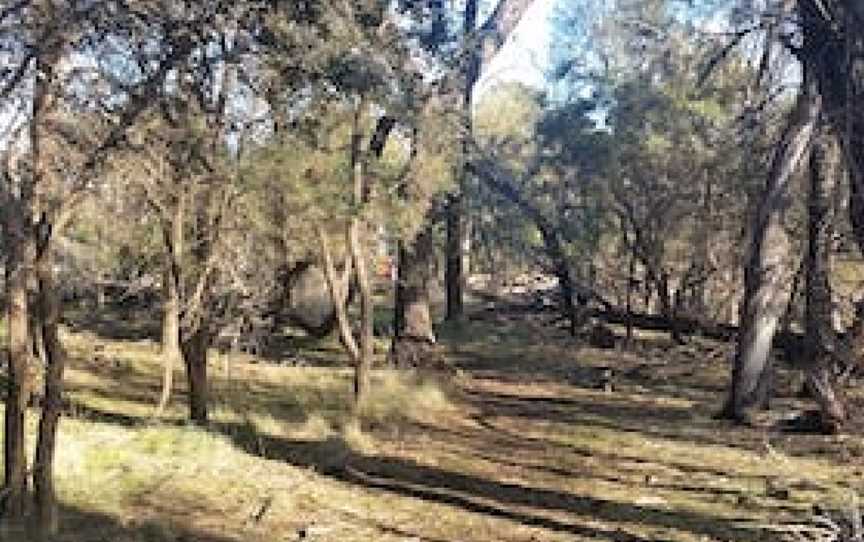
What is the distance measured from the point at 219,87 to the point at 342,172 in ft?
16.3

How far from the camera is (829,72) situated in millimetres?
9039

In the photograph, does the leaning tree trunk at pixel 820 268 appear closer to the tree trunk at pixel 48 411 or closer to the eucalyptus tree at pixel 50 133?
the eucalyptus tree at pixel 50 133

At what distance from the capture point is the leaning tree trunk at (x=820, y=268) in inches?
775

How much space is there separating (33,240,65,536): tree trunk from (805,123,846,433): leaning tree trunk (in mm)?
11450

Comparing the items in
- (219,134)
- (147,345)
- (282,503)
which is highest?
(219,134)

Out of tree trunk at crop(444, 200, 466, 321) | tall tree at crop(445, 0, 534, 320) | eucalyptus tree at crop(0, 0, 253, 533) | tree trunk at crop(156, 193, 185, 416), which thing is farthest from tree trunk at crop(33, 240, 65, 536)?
tree trunk at crop(444, 200, 466, 321)

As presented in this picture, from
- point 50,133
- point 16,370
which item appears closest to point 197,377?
point 16,370

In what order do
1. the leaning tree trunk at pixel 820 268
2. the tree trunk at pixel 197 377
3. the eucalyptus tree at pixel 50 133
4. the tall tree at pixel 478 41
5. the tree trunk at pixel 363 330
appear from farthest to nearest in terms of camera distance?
the tall tree at pixel 478 41
the leaning tree trunk at pixel 820 268
the tree trunk at pixel 363 330
the tree trunk at pixel 197 377
the eucalyptus tree at pixel 50 133

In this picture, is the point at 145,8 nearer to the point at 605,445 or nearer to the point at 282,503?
the point at 282,503

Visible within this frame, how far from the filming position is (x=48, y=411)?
1119cm

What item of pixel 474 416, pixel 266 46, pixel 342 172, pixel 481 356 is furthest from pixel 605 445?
pixel 481 356

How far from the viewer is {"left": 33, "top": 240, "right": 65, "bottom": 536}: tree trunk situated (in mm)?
11125

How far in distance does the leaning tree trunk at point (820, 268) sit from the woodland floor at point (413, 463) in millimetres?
1020

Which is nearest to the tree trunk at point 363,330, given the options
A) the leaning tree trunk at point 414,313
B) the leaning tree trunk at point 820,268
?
the leaning tree trunk at point 820,268
